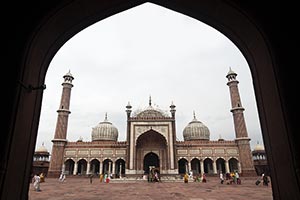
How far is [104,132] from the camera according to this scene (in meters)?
35.0

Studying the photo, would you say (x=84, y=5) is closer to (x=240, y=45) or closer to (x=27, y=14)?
(x=27, y=14)

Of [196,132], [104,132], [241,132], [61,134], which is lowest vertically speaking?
[241,132]

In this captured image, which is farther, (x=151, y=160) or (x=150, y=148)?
(x=151, y=160)

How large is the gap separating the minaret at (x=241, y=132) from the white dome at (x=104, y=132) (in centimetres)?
1837

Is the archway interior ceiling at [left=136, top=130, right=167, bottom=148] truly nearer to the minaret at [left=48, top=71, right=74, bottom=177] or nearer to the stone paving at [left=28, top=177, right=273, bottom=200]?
the minaret at [left=48, top=71, right=74, bottom=177]

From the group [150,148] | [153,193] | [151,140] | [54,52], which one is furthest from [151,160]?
[54,52]

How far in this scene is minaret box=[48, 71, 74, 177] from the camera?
27836 mm

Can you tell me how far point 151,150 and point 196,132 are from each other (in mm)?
→ 8723

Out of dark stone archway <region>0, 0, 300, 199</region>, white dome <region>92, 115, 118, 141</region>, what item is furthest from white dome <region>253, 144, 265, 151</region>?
dark stone archway <region>0, 0, 300, 199</region>

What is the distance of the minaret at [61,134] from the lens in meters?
27.8

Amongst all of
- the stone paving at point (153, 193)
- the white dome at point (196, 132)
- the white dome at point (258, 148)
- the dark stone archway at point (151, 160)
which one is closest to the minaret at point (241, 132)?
the white dome at point (196, 132)

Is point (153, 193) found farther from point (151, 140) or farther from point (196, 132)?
point (196, 132)

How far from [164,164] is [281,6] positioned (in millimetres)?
28923

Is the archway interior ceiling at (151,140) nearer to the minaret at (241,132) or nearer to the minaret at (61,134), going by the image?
the minaret at (241,132)
